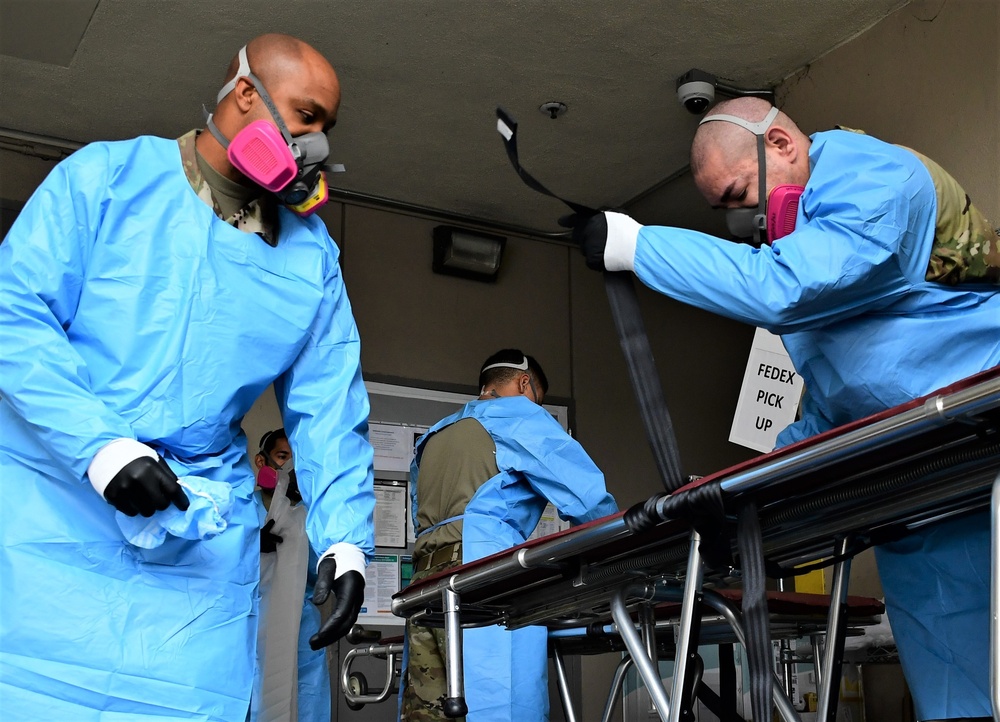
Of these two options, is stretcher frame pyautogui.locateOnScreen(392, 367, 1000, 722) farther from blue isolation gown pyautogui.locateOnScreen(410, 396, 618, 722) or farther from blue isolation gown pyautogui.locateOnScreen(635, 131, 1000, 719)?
blue isolation gown pyautogui.locateOnScreen(410, 396, 618, 722)

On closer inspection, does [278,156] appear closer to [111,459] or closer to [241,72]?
[241,72]

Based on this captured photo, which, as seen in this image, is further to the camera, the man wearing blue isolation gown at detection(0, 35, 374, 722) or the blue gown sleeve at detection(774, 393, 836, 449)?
the blue gown sleeve at detection(774, 393, 836, 449)

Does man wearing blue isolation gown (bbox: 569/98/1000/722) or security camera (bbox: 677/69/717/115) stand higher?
security camera (bbox: 677/69/717/115)

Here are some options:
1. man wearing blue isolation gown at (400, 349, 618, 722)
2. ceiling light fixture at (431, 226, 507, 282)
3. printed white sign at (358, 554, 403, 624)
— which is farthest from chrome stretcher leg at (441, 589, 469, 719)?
ceiling light fixture at (431, 226, 507, 282)

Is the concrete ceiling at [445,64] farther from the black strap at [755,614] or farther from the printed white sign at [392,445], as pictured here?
the black strap at [755,614]

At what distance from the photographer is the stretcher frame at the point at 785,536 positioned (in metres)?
1.36

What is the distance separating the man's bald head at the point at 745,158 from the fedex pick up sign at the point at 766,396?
2.20 meters

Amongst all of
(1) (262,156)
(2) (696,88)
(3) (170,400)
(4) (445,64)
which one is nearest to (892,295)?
(1) (262,156)

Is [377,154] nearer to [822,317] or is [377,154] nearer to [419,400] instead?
[419,400]

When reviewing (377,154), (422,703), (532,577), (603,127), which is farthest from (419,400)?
(532,577)

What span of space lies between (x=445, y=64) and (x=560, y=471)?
1985 mm

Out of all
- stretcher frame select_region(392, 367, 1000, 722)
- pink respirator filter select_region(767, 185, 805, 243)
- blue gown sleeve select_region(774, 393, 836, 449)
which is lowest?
stretcher frame select_region(392, 367, 1000, 722)

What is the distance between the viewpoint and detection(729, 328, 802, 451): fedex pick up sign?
166 inches

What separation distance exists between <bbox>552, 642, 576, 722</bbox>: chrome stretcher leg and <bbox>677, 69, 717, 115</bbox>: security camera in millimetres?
2462
